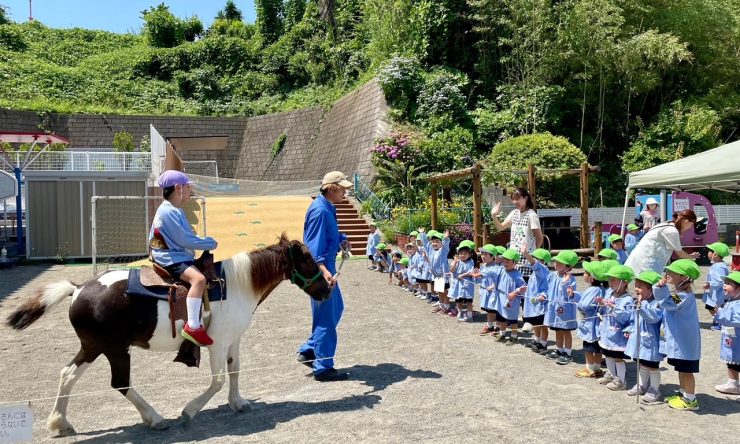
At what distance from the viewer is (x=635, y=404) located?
472cm

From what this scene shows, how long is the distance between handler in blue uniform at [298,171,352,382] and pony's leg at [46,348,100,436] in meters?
1.98

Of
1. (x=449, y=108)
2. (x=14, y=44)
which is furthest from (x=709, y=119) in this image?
(x=14, y=44)

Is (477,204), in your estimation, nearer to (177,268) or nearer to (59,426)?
(177,268)

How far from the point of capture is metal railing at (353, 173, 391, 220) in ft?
58.7

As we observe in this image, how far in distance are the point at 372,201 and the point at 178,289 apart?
1449 centimetres

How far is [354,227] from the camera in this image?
1778 centimetres

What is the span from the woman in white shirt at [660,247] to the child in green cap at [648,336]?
2.02 metres

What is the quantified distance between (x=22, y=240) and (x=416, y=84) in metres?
14.9

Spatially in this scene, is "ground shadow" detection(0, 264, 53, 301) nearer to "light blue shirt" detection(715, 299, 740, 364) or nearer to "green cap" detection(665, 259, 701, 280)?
"green cap" detection(665, 259, 701, 280)

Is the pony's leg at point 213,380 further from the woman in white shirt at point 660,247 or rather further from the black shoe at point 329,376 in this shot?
the woman in white shirt at point 660,247

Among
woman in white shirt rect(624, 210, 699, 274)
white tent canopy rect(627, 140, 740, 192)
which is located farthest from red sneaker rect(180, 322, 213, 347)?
white tent canopy rect(627, 140, 740, 192)

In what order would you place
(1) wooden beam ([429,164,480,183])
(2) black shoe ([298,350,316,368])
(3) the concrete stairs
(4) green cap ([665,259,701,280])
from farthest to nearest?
(3) the concrete stairs → (1) wooden beam ([429,164,480,183]) → (2) black shoe ([298,350,316,368]) → (4) green cap ([665,259,701,280])

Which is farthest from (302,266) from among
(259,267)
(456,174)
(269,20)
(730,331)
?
(269,20)

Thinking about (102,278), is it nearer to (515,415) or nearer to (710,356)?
(515,415)
